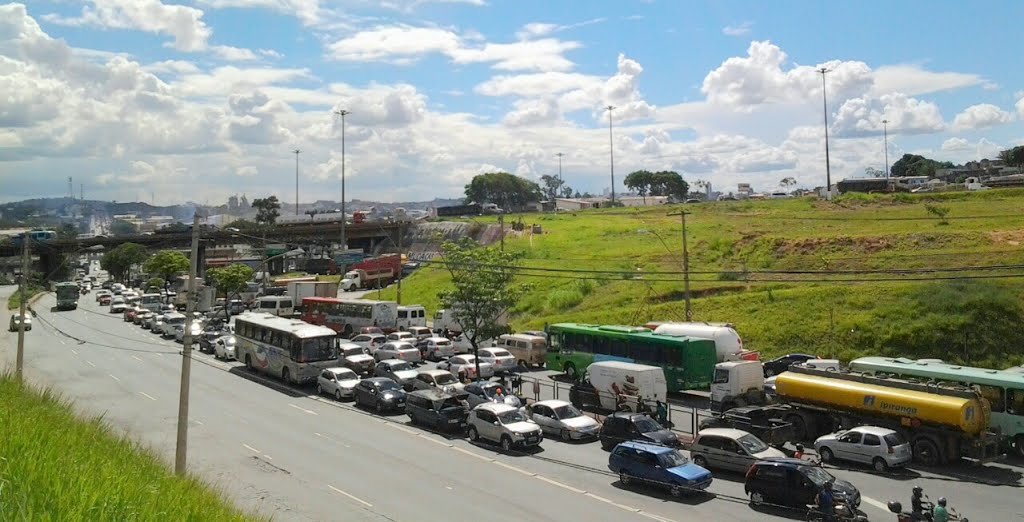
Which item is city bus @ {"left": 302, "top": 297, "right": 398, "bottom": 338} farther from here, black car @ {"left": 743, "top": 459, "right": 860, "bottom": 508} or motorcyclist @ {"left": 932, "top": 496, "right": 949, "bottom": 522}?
motorcyclist @ {"left": 932, "top": 496, "right": 949, "bottom": 522}

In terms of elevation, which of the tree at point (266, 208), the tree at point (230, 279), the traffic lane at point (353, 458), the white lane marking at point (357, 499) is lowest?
the traffic lane at point (353, 458)

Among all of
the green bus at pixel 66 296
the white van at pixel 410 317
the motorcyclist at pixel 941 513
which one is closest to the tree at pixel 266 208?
the green bus at pixel 66 296

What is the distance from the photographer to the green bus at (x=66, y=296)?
8300cm

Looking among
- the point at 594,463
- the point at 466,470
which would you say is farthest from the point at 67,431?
the point at 594,463

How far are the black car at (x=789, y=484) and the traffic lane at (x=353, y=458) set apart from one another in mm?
4057

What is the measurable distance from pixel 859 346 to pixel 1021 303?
28.0ft

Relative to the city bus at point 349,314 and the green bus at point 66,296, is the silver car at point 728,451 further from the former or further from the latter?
the green bus at point 66,296

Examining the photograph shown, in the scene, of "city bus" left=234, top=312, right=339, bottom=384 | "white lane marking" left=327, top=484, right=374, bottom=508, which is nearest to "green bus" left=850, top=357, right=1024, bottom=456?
"white lane marking" left=327, top=484, right=374, bottom=508

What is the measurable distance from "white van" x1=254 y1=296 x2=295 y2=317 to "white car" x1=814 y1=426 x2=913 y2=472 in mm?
51780

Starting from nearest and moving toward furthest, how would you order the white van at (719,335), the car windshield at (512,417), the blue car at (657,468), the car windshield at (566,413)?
the blue car at (657,468) → the car windshield at (512,417) → the car windshield at (566,413) → the white van at (719,335)

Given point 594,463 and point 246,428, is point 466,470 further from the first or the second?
point 246,428

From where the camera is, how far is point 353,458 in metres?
23.5

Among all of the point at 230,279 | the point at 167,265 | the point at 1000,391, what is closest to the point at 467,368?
the point at 1000,391

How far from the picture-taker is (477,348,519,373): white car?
3928 centimetres
